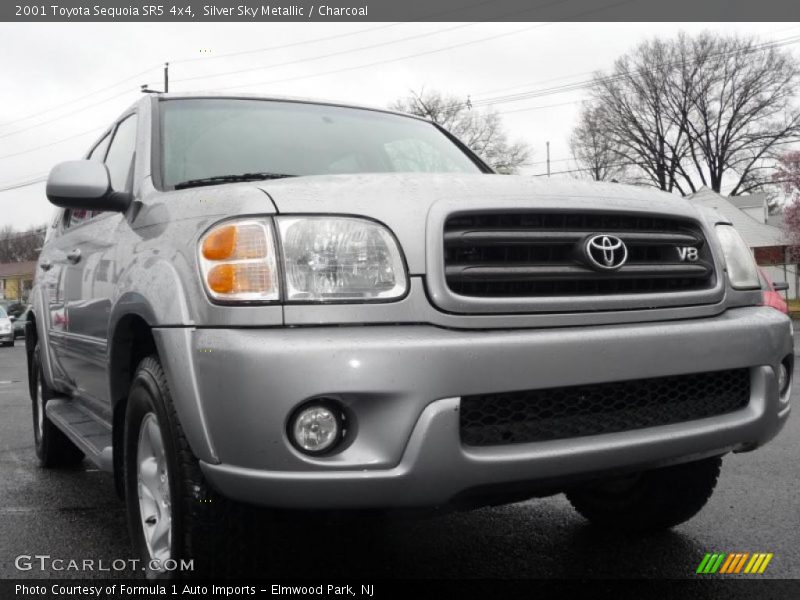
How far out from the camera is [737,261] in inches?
112

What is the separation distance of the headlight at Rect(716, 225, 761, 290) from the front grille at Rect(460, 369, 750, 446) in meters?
0.36

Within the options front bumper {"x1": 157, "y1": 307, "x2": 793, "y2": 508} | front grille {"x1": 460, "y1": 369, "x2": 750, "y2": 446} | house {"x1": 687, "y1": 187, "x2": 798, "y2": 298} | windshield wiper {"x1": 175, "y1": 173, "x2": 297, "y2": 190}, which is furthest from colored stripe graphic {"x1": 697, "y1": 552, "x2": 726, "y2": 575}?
house {"x1": 687, "y1": 187, "x2": 798, "y2": 298}

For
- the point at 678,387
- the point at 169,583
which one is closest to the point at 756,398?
the point at 678,387

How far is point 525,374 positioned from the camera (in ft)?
7.14

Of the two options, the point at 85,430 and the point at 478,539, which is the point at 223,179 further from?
the point at 478,539

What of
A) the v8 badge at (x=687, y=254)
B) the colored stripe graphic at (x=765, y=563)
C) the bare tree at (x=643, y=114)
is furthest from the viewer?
the bare tree at (x=643, y=114)

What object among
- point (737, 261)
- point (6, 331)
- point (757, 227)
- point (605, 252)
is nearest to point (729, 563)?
point (737, 261)

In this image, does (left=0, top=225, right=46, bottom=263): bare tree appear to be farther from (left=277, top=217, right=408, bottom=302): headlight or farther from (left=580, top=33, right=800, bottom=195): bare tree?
(left=277, top=217, right=408, bottom=302): headlight

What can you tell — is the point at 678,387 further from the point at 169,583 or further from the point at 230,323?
the point at 169,583

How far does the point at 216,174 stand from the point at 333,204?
1.01 metres

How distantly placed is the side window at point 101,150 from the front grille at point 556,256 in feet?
8.88

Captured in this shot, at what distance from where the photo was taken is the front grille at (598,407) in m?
2.22

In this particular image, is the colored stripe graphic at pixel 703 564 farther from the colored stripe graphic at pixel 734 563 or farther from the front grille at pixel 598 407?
the front grille at pixel 598 407

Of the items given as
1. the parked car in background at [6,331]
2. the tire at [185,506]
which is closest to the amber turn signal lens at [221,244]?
the tire at [185,506]
